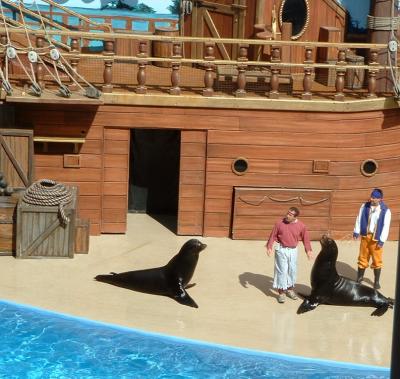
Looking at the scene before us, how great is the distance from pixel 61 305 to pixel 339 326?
294 centimetres

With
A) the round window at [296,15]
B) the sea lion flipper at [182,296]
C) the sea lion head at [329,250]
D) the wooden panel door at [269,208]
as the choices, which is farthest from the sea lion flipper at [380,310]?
the round window at [296,15]

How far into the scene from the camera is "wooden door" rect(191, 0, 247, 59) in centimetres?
1405

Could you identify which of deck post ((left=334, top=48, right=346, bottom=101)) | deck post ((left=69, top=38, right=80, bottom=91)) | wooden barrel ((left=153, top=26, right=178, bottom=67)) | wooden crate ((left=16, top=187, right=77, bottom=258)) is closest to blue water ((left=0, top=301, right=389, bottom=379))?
wooden crate ((left=16, top=187, right=77, bottom=258))

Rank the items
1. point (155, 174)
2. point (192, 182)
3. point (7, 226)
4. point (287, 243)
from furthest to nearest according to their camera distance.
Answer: point (155, 174), point (192, 182), point (7, 226), point (287, 243)

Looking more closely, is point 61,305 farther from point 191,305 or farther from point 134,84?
point 134,84

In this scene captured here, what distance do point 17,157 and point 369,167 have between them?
462 centimetres

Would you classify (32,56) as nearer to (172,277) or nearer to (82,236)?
(82,236)

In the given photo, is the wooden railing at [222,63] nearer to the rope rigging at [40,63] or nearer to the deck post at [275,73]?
the deck post at [275,73]

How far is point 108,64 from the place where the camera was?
12188 mm

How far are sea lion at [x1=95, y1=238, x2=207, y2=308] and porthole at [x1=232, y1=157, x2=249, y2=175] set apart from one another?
7.24ft

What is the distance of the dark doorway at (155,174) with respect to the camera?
531 inches

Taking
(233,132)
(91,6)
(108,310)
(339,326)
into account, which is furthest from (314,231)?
(91,6)

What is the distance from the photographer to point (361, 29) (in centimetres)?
1500

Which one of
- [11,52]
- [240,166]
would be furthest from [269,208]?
[11,52]
